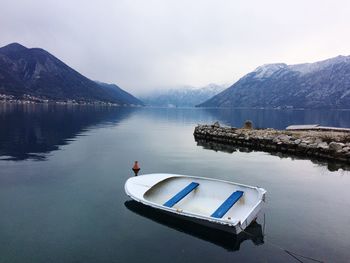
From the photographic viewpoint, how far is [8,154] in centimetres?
3312

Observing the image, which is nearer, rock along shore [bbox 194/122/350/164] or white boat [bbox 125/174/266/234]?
white boat [bbox 125/174/266/234]

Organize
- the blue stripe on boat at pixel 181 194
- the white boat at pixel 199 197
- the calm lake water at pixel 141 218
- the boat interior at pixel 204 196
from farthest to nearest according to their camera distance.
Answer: the blue stripe on boat at pixel 181 194
the boat interior at pixel 204 196
the white boat at pixel 199 197
the calm lake water at pixel 141 218

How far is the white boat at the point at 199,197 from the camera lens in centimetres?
1395

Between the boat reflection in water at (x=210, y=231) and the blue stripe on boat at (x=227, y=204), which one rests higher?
the blue stripe on boat at (x=227, y=204)

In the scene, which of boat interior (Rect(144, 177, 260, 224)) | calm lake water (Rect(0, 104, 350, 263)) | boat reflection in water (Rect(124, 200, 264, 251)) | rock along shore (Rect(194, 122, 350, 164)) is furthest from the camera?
rock along shore (Rect(194, 122, 350, 164))

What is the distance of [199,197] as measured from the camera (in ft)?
57.6

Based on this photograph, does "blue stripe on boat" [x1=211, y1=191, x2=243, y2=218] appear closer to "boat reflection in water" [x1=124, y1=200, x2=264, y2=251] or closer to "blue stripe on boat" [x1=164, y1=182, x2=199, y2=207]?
"boat reflection in water" [x1=124, y1=200, x2=264, y2=251]

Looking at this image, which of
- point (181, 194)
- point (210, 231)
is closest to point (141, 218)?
point (181, 194)

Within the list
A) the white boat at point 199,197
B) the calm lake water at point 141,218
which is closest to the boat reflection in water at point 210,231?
the calm lake water at point 141,218

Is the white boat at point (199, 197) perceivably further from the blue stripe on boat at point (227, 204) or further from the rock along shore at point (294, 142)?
the rock along shore at point (294, 142)

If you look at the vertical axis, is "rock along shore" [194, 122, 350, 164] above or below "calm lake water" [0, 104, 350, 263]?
above

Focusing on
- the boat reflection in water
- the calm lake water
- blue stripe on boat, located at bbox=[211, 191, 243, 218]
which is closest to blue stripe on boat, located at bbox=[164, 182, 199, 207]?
the boat reflection in water

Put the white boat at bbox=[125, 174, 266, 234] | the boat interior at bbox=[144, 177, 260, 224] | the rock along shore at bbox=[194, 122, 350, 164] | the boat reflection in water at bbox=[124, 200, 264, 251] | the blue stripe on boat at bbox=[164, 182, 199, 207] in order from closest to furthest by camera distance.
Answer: the boat reflection in water at bbox=[124, 200, 264, 251] < the white boat at bbox=[125, 174, 266, 234] < the boat interior at bbox=[144, 177, 260, 224] < the blue stripe on boat at bbox=[164, 182, 199, 207] < the rock along shore at bbox=[194, 122, 350, 164]

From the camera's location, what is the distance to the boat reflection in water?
1327 cm
